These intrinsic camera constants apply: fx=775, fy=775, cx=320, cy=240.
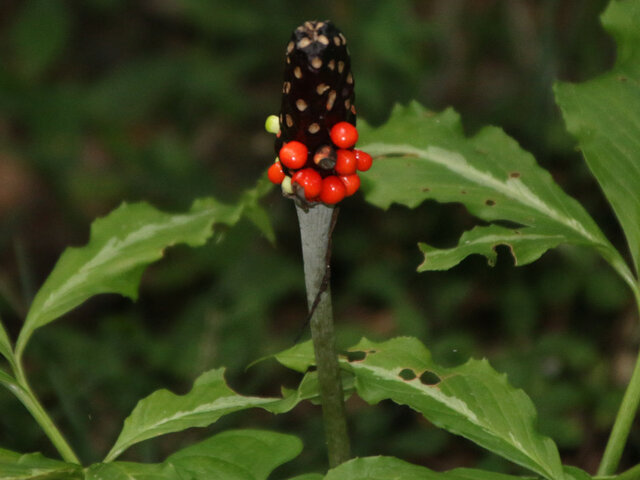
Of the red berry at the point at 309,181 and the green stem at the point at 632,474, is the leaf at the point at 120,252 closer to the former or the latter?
the red berry at the point at 309,181

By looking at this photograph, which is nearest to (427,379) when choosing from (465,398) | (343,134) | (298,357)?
(465,398)

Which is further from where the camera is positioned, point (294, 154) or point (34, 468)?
point (34, 468)

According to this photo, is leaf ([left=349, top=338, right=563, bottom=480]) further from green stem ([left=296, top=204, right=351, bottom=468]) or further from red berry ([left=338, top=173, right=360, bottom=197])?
red berry ([left=338, top=173, right=360, bottom=197])

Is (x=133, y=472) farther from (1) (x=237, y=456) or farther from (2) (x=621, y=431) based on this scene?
(2) (x=621, y=431)

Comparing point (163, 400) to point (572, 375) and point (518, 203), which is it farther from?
point (572, 375)

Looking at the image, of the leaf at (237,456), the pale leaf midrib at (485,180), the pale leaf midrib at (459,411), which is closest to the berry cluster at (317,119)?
the pale leaf midrib at (459,411)

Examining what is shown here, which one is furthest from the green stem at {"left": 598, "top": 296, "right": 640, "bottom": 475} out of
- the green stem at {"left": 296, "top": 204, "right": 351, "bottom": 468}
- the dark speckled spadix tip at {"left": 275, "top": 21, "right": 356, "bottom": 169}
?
the dark speckled spadix tip at {"left": 275, "top": 21, "right": 356, "bottom": 169}
